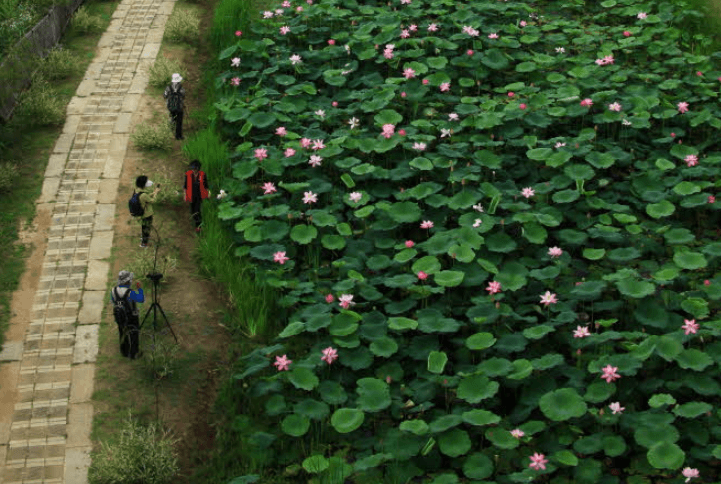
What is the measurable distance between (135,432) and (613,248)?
6.17 metres

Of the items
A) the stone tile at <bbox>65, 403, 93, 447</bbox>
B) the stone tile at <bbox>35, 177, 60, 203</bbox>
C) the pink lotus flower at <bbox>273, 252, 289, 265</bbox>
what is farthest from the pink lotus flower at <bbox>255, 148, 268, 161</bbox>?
the stone tile at <bbox>65, 403, 93, 447</bbox>

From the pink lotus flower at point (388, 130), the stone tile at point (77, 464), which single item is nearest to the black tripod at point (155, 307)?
the stone tile at point (77, 464)

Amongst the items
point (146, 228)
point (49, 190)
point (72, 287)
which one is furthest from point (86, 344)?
point (49, 190)

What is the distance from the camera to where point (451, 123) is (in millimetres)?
12828

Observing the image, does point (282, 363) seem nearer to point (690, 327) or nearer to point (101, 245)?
point (101, 245)

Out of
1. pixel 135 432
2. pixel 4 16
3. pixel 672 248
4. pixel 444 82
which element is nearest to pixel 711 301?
pixel 672 248

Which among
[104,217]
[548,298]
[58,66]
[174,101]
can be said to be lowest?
[104,217]

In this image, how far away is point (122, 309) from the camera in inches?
369

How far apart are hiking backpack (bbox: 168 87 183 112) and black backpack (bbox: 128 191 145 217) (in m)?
2.43

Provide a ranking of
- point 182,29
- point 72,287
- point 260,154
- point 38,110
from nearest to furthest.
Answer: point 72,287
point 260,154
point 38,110
point 182,29

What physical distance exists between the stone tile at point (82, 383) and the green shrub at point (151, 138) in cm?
434

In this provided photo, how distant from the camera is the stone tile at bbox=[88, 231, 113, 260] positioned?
36.3 ft

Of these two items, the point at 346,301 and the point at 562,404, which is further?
the point at 346,301

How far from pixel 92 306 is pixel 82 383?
Answer: 4.04ft
